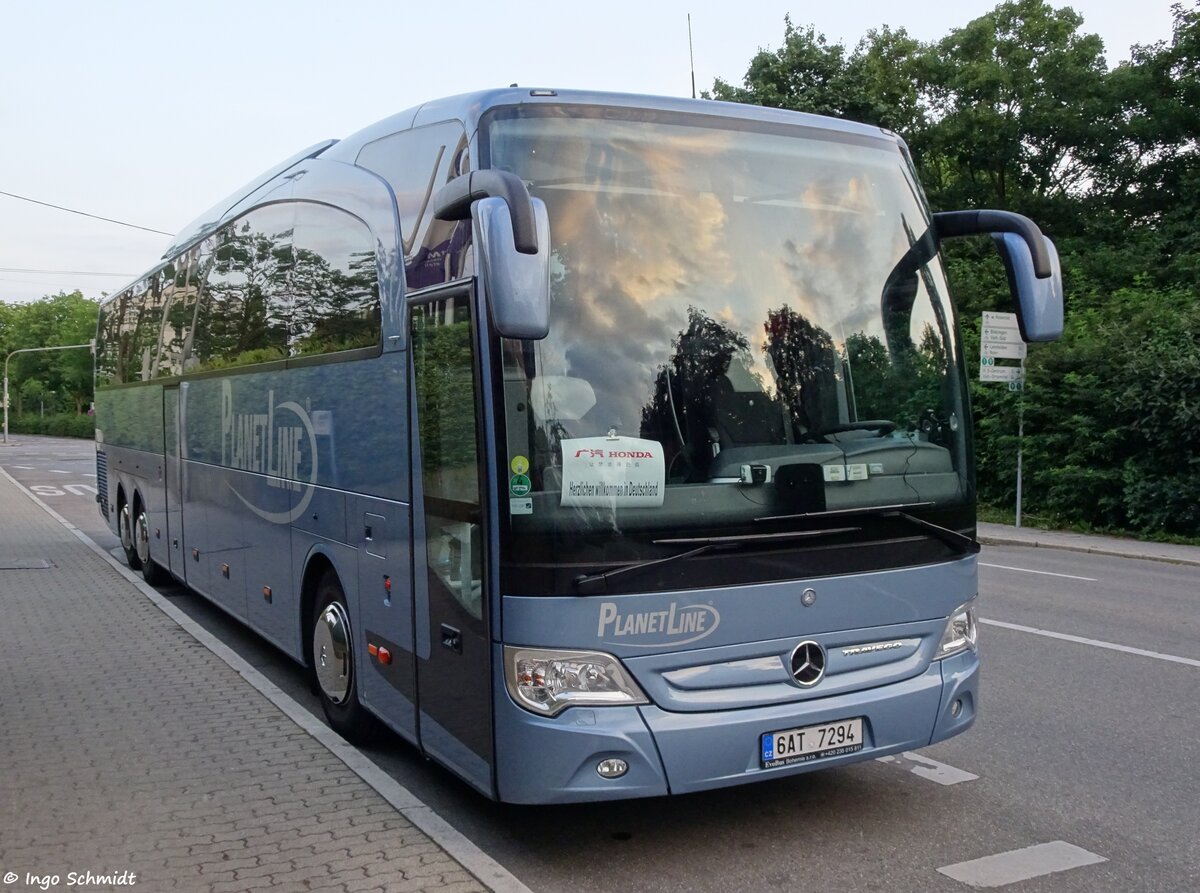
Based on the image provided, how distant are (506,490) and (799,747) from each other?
60.6 inches

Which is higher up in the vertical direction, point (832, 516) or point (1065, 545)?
point (832, 516)

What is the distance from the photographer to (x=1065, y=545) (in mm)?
17812

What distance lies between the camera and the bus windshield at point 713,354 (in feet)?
15.1

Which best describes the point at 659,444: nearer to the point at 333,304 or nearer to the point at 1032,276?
the point at 1032,276

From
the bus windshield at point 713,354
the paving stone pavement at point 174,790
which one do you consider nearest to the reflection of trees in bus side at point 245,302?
the paving stone pavement at point 174,790

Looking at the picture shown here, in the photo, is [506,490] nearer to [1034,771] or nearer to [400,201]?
[400,201]

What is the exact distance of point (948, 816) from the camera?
5.34 meters

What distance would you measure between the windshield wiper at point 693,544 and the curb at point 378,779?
1099 millimetres

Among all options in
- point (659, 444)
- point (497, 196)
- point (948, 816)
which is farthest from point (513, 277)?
point (948, 816)

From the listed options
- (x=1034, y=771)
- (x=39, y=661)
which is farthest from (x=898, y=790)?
(x=39, y=661)

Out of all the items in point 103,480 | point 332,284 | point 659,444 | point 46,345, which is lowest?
point 103,480

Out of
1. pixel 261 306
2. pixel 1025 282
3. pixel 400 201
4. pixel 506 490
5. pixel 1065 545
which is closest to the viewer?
pixel 506 490

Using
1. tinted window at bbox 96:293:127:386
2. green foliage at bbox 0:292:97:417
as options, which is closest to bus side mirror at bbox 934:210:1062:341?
tinted window at bbox 96:293:127:386

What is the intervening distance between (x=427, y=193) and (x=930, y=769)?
3621mm
